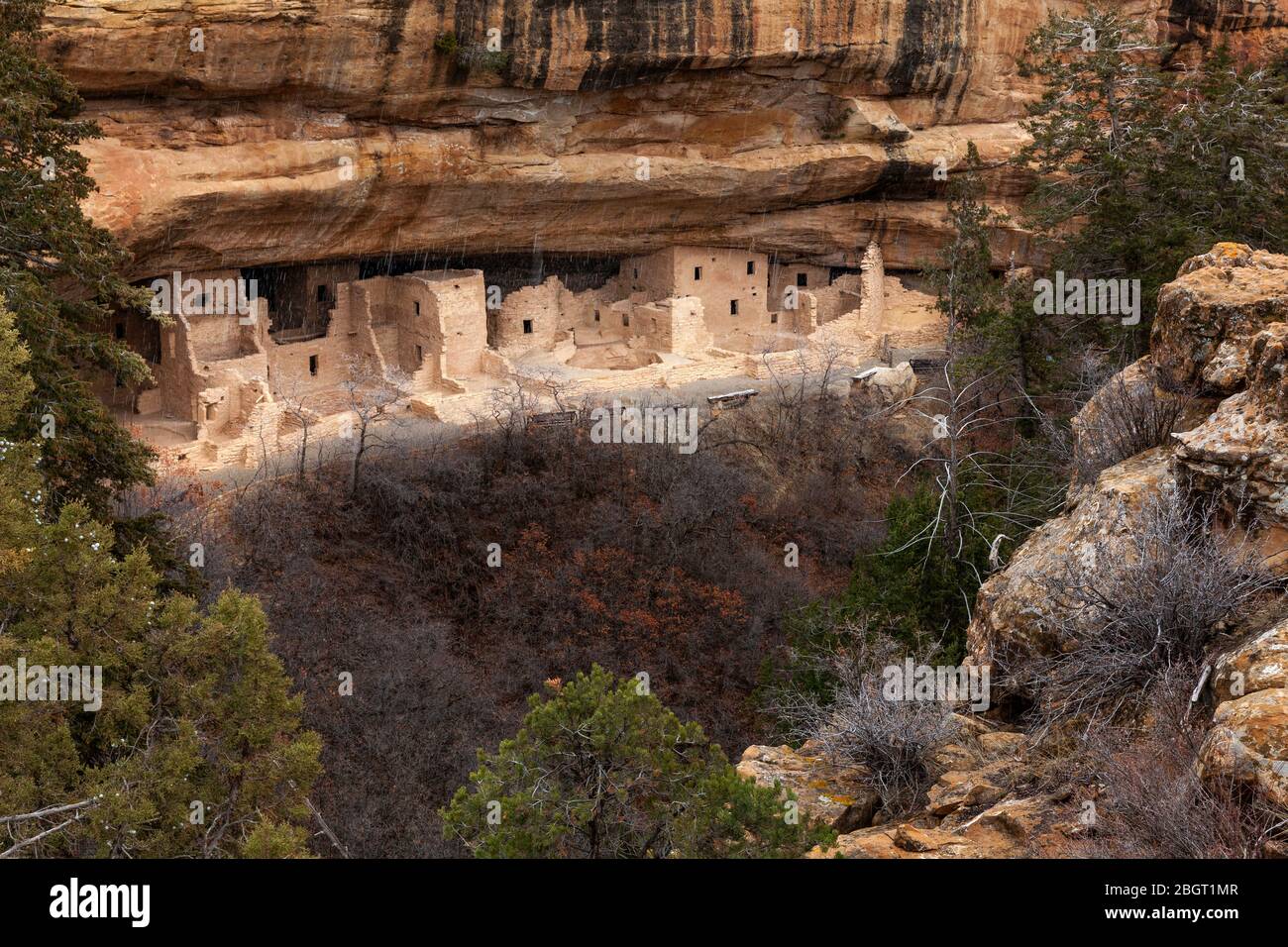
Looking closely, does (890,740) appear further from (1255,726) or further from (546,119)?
(546,119)

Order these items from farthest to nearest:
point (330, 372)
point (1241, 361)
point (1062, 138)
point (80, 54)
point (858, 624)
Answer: point (330, 372), point (1062, 138), point (80, 54), point (858, 624), point (1241, 361)

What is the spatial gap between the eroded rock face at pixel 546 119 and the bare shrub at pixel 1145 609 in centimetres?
1463

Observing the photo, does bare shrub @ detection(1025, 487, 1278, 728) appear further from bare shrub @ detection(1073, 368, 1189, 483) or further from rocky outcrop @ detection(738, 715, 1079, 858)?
bare shrub @ detection(1073, 368, 1189, 483)

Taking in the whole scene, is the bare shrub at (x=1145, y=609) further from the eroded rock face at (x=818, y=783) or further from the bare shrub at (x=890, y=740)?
the eroded rock face at (x=818, y=783)

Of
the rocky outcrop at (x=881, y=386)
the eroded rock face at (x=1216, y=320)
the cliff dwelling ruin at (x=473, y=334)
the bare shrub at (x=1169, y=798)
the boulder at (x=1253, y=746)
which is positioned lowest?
the rocky outcrop at (x=881, y=386)

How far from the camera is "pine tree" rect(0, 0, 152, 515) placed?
13570 millimetres

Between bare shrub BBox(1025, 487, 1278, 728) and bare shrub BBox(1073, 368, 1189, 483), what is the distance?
135 cm

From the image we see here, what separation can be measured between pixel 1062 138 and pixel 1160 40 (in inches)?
203

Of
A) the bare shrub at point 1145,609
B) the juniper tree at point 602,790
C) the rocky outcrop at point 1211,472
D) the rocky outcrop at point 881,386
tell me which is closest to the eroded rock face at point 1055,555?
the rocky outcrop at point 1211,472

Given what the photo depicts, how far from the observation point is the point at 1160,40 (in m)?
27.2

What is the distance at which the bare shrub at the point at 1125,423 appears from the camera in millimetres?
10562

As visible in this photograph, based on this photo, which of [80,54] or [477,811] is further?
[80,54]
